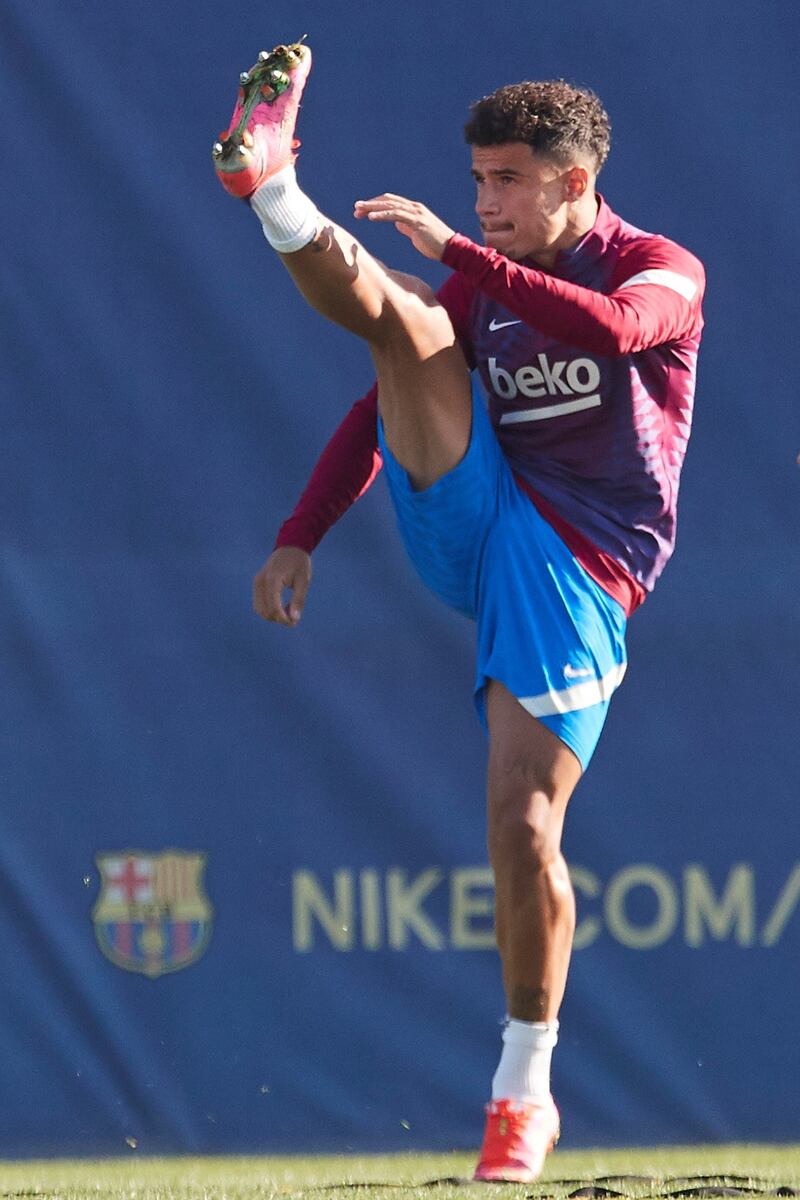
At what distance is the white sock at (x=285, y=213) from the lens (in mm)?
2623

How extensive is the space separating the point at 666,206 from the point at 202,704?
4.53 ft

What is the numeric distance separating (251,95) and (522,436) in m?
0.70

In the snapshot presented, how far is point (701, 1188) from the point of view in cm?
263

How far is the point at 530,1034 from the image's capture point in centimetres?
274

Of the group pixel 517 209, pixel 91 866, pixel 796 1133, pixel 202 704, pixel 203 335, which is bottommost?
pixel 796 1133

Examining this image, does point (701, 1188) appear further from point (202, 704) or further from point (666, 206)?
point (666, 206)

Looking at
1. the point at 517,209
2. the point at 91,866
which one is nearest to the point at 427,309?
the point at 517,209

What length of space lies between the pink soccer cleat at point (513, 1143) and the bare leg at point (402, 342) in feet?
2.95

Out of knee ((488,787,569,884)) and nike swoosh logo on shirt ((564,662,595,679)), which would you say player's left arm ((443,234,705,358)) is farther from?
knee ((488,787,569,884))

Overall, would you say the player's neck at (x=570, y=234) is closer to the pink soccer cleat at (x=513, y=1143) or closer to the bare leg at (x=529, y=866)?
the bare leg at (x=529, y=866)

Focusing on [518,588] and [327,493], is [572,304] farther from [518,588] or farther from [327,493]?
[327,493]

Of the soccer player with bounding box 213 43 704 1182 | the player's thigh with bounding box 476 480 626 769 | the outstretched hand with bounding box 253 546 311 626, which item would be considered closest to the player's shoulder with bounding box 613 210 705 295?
the soccer player with bounding box 213 43 704 1182

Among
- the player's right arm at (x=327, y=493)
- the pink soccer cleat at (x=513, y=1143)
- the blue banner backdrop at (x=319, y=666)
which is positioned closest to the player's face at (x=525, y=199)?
the player's right arm at (x=327, y=493)

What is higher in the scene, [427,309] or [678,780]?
[427,309]
